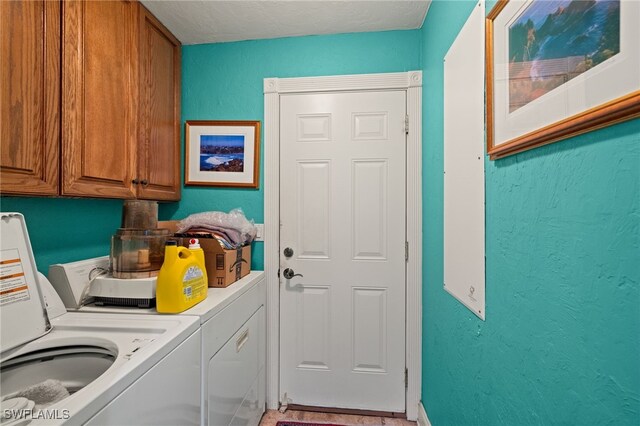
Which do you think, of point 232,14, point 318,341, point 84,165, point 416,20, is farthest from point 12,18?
point 318,341

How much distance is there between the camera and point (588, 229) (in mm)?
575

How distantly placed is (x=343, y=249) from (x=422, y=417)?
1.10m

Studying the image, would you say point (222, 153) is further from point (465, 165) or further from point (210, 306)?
point (465, 165)

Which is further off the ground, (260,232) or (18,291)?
(260,232)

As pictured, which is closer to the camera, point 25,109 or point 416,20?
point 25,109

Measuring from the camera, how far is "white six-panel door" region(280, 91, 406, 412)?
1.88 metres

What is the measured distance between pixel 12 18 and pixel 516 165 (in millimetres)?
1658

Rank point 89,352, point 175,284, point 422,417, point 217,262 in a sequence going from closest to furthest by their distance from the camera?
1. point 89,352
2. point 175,284
3. point 217,262
4. point 422,417

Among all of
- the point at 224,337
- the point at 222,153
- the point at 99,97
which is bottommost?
the point at 224,337

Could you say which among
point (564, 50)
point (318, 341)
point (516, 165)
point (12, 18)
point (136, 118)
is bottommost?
point (318, 341)

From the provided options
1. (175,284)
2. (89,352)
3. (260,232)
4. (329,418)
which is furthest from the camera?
(260,232)

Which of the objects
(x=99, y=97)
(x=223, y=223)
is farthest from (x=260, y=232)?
(x=99, y=97)

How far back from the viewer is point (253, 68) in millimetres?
1988

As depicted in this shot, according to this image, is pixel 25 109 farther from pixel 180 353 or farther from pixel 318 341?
pixel 318 341
